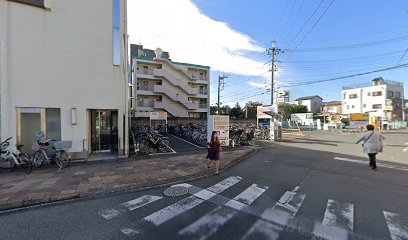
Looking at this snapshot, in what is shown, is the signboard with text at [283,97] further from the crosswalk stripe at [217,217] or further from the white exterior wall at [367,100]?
the white exterior wall at [367,100]

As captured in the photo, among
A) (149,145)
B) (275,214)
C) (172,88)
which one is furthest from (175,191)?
(172,88)

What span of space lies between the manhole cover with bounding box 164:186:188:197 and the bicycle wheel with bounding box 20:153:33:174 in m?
5.70

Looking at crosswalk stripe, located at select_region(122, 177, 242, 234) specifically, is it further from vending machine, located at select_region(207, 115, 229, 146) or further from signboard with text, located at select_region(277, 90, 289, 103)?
signboard with text, located at select_region(277, 90, 289, 103)

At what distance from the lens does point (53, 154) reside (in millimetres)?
9383

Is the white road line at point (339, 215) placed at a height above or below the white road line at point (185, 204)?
below

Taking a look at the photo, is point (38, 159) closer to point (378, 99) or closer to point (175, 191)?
point (175, 191)

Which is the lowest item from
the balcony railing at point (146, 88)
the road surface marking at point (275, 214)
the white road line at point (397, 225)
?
the white road line at point (397, 225)

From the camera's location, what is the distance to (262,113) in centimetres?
2220

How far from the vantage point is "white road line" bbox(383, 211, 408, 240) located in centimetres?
383

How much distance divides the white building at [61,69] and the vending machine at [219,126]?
4.85 m

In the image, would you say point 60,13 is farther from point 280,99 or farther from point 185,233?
point 280,99

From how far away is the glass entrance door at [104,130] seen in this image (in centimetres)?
1188

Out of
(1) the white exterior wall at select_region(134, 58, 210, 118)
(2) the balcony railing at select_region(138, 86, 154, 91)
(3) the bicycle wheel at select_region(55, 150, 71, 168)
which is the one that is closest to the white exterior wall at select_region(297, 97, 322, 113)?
(1) the white exterior wall at select_region(134, 58, 210, 118)

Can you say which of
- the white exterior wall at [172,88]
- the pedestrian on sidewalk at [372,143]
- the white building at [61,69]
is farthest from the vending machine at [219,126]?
the white exterior wall at [172,88]
